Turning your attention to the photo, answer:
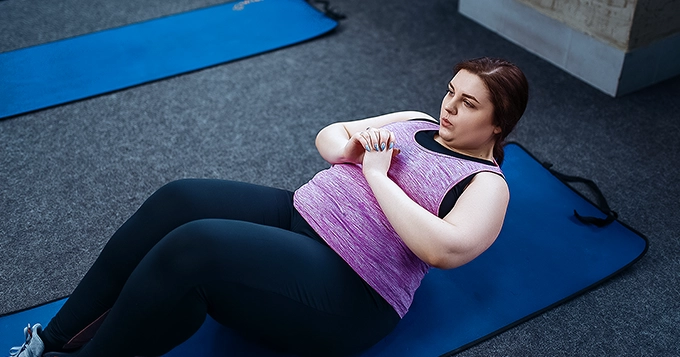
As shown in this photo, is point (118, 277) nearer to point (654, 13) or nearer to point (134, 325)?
point (134, 325)

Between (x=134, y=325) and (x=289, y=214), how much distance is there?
457 millimetres

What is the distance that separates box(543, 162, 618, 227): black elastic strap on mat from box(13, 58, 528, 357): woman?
583mm

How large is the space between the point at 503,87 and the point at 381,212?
1.29ft

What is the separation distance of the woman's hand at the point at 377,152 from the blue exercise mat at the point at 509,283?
480mm

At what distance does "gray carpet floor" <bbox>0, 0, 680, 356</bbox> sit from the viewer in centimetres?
177

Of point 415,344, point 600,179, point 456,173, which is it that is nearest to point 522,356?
point 415,344

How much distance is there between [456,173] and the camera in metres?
1.44

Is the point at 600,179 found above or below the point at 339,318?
below

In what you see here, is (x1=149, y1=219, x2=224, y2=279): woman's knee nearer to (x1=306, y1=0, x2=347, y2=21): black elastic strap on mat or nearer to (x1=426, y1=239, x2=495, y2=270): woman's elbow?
(x1=426, y1=239, x2=495, y2=270): woman's elbow

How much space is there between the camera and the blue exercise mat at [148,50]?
112 inches

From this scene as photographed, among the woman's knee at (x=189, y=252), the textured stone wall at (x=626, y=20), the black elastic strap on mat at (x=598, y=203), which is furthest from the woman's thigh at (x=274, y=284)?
the textured stone wall at (x=626, y=20)

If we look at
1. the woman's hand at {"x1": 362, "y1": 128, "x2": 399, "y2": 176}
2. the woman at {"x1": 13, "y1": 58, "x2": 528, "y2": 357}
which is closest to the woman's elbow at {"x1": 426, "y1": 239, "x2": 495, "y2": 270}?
the woman at {"x1": 13, "y1": 58, "x2": 528, "y2": 357}

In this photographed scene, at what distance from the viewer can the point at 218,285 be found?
1.28 meters

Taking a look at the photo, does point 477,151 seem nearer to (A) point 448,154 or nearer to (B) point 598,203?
(A) point 448,154
